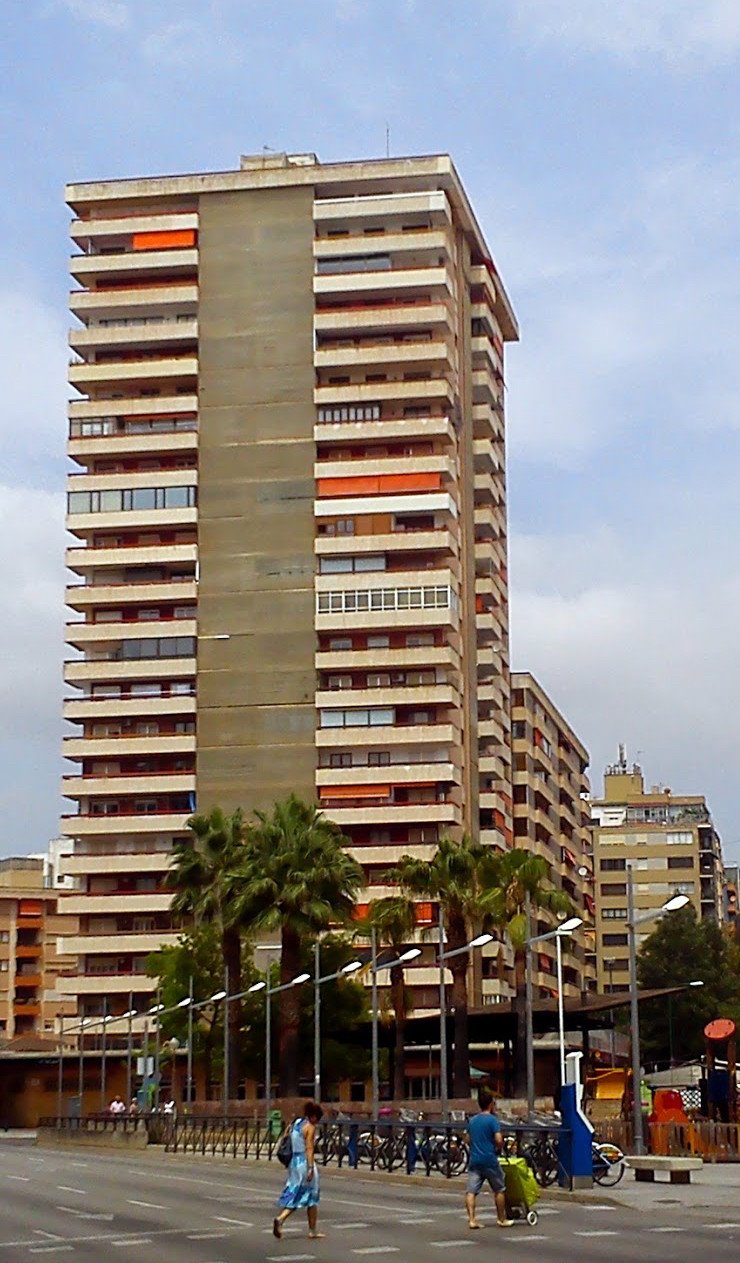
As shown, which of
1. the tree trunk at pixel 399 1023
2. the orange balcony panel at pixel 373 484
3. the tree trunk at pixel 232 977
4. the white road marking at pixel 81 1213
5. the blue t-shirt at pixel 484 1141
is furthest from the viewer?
the orange balcony panel at pixel 373 484

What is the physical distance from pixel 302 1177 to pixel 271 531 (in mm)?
75108

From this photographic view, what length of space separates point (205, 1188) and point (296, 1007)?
29.9 metres

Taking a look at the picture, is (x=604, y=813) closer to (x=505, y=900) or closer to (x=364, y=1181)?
(x=505, y=900)

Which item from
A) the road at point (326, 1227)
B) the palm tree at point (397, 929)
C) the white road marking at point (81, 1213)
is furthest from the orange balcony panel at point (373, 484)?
the white road marking at point (81, 1213)

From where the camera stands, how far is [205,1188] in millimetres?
36125

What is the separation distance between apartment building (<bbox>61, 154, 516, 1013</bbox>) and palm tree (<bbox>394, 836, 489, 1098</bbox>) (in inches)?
1002

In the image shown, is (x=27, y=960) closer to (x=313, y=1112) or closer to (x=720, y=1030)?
(x=720, y=1030)

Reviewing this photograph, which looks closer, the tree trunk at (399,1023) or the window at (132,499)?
the tree trunk at (399,1023)

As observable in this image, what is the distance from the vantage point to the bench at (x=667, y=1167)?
35000 mm

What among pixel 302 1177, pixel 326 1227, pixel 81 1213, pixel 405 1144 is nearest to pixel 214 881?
pixel 405 1144

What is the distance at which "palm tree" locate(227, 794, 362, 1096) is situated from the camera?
65.0 meters

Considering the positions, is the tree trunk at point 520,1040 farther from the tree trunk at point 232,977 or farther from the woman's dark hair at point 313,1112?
the woman's dark hair at point 313,1112

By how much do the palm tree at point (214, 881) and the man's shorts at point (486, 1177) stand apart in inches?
1701

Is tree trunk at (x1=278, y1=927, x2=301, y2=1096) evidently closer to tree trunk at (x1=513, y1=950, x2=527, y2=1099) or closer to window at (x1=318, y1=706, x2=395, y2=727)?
tree trunk at (x1=513, y1=950, x2=527, y2=1099)
